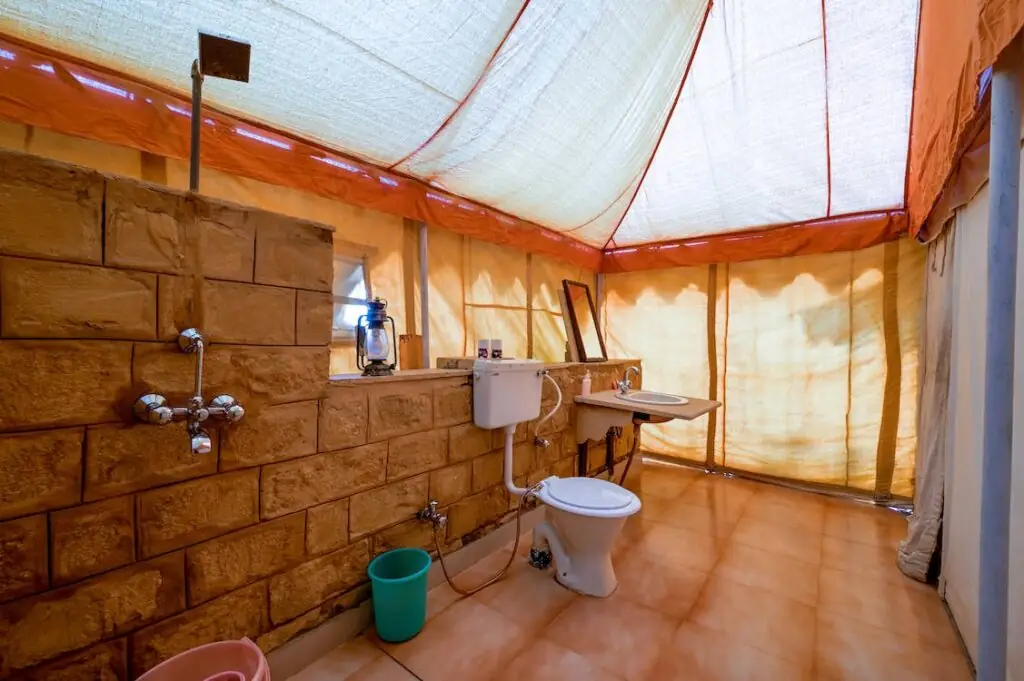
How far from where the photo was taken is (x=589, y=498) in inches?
69.7

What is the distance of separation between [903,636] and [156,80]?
3.45 meters

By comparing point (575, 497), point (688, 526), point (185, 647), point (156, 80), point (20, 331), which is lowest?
point (688, 526)

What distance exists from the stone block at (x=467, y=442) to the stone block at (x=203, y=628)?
0.84 meters

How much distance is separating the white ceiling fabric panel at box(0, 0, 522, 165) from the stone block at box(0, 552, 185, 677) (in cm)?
156

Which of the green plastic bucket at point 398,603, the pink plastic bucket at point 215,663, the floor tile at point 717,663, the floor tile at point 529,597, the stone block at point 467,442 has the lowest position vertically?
the floor tile at point 529,597

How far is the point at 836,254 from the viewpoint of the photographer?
287 centimetres

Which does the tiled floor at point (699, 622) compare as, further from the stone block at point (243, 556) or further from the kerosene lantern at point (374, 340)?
the kerosene lantern at point (374, 340)

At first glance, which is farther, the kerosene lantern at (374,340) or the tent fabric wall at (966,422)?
the kerosene lantern at (374,340)

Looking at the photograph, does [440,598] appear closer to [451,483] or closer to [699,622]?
[451,483]

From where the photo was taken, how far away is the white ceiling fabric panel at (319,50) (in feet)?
3.92

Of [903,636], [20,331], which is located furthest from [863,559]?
[20,331]

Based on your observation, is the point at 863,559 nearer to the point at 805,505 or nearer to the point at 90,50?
the point at 805,505

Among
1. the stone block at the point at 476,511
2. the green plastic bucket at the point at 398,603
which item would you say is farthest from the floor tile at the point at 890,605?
the green plastic bucket at the point at 398,603

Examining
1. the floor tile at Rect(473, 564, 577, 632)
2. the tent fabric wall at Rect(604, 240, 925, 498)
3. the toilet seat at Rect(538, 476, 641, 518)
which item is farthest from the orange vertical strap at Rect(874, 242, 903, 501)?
the floor tile at Rect(473, 564, 577, 632)
